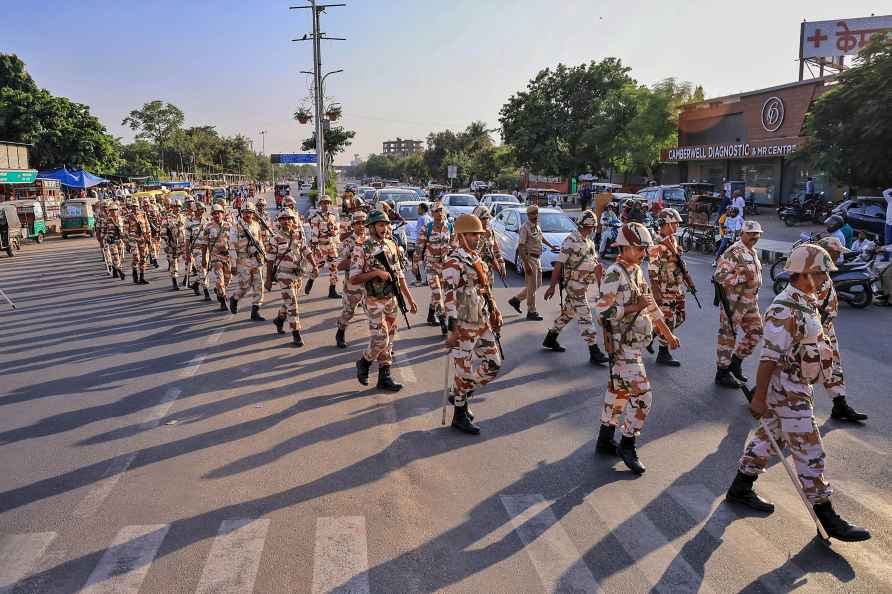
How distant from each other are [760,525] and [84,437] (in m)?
5.62

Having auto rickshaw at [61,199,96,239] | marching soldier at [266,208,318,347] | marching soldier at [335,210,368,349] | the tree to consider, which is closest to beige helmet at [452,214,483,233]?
marching soldier at [335,210,368,349]

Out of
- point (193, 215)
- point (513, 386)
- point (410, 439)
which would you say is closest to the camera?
point (410, 439)

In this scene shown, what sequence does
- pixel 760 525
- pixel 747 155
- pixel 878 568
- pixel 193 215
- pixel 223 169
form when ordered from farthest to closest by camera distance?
1. pixel 223 169
2. pixel 747 155
3. pixel 193 215
4. pixel 760 525
5. pixel 878 568

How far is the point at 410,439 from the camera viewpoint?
18.8 feet

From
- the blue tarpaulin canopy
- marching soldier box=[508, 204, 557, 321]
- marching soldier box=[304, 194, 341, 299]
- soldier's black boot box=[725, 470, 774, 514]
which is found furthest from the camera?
the blue tarpaulin canopy

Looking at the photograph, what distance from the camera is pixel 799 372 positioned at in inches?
160

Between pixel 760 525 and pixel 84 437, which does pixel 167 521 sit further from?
pixel 760 525

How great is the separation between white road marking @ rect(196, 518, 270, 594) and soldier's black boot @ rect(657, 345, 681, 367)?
5484 mm

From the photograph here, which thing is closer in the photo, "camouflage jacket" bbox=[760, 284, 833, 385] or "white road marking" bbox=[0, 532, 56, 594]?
"white road marking" bbox=[0, 532, 56, 594]

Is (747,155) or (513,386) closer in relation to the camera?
(513,386)

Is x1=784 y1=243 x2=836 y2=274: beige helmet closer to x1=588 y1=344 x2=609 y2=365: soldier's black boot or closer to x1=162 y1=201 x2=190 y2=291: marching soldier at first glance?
x1=588 y1=344 x2=609 y2=365: soldier's black boot

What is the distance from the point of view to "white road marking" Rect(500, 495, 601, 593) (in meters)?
3.68

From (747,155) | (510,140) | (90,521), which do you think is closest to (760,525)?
(90,521)

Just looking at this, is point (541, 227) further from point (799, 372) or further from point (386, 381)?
point (799, 372)
